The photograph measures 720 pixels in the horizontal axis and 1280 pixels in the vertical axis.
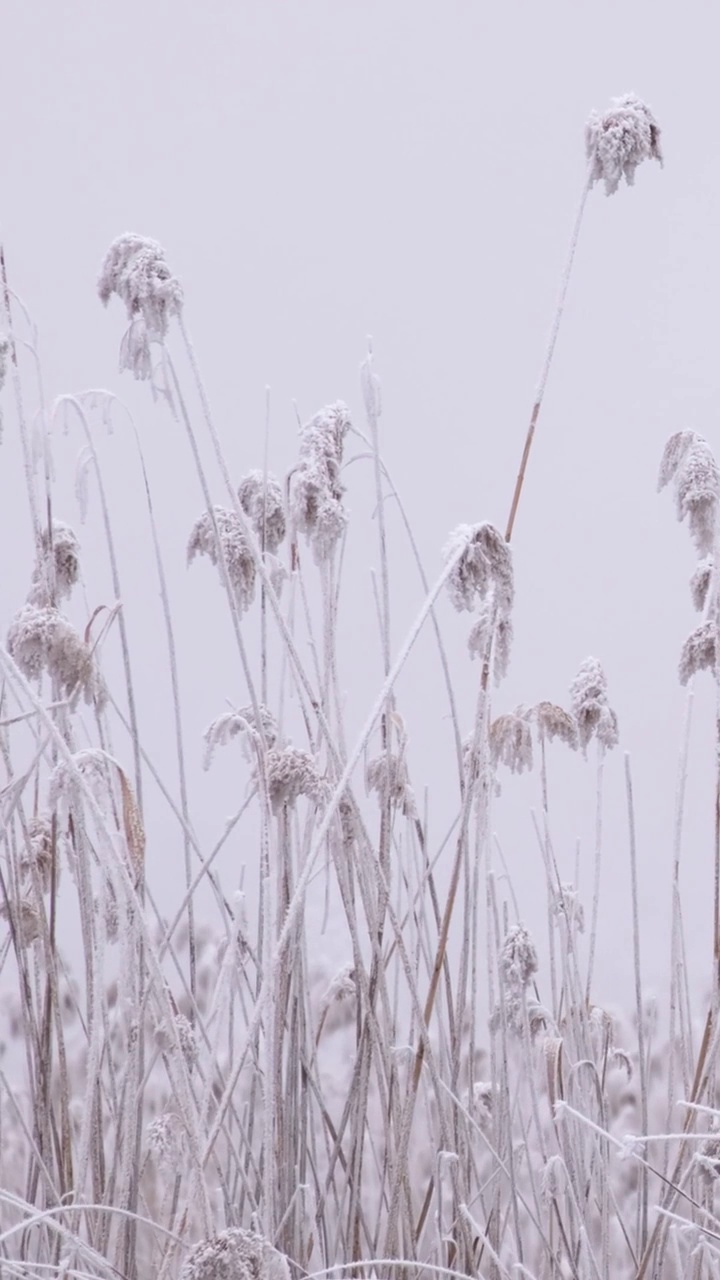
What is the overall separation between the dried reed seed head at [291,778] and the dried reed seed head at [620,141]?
53 centimetres

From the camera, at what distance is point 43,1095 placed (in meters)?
1.09

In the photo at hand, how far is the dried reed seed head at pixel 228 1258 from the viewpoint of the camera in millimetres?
620

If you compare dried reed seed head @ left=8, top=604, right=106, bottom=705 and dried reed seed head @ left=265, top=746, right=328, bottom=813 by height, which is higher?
dried reed seed head @ left=8, top=604, right=106, bottom=705

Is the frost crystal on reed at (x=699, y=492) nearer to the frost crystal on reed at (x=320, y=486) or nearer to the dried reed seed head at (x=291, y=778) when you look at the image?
the frost crystal on reed at (x=320, y=486)

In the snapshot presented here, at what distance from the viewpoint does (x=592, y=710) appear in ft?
4.24

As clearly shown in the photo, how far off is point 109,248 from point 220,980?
52cm

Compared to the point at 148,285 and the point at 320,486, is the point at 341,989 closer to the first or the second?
the point at 320,486

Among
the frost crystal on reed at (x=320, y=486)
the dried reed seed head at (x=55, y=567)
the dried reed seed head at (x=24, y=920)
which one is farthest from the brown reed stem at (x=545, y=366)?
the dried reed seed head at (x=24, y=920)

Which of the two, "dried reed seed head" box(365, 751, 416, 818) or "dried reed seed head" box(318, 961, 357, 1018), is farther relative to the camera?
"dried reed seed head" box(318, 961, 357, 1018)

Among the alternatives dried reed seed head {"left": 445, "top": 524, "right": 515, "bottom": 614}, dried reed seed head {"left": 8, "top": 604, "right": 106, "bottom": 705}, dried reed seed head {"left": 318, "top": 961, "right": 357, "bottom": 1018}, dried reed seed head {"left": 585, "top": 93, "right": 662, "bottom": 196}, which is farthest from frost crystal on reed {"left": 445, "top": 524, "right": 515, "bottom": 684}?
dried reed seed head {"left": 318, "top": 961, "right": 357, "bottom": 1018}

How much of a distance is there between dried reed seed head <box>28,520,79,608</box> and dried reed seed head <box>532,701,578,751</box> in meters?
0.45

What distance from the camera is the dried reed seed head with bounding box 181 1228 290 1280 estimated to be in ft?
2.03

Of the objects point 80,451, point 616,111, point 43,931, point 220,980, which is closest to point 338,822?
point 220,980

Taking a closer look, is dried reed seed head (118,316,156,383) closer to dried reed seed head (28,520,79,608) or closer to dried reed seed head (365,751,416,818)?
dried reed seed head (28,520,79,608)
